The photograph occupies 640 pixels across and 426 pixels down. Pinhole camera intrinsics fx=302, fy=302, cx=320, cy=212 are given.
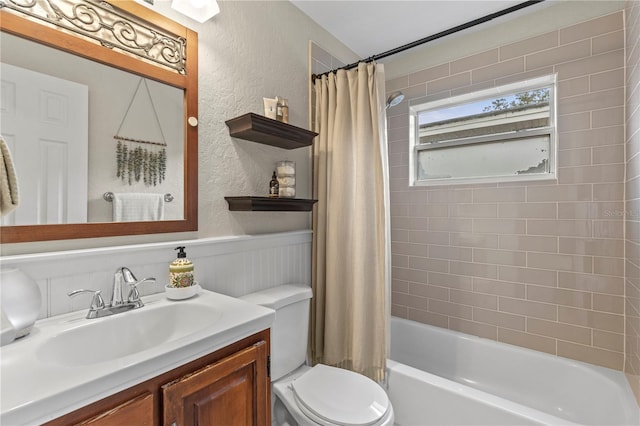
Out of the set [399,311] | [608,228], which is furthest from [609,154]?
[399,311]

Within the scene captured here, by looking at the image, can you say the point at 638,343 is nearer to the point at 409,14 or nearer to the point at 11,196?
→ the point at 409,14

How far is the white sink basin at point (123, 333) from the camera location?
2.78 ft

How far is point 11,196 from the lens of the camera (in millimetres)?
830

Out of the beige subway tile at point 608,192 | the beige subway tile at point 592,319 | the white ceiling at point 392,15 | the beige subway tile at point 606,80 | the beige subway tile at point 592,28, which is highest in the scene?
the white ceiling at point 392,15

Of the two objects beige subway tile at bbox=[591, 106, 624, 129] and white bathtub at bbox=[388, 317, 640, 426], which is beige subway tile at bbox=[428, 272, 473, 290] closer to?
white bathtub at bbox=[388, 317, 640, 426]

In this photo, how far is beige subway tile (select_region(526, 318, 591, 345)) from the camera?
182cm

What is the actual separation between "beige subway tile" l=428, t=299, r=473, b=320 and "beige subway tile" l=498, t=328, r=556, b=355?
0.72 ft

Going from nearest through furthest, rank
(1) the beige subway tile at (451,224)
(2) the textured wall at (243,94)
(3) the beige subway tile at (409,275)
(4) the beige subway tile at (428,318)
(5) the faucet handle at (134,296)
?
1. (5) the faucet handle at (134,296)
2. (2) the textured wall at (243,94)
3. (1) the beige subway tile at (451,224)
4. (4) the beige subway tile at (428,318)
5. (3) the beige subway tile at (409,275)

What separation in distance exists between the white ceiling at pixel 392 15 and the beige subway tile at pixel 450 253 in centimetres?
157

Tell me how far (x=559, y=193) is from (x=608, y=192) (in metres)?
0.22

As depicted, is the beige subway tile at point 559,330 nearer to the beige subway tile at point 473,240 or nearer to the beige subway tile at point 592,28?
the beige subway tile at point 473,240

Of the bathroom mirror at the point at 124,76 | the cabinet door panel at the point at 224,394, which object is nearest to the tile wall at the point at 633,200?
the cabinet door panel at the point at 224,394

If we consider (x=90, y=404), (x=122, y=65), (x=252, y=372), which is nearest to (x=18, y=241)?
(x=90, y=404)

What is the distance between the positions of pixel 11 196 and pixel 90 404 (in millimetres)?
613
